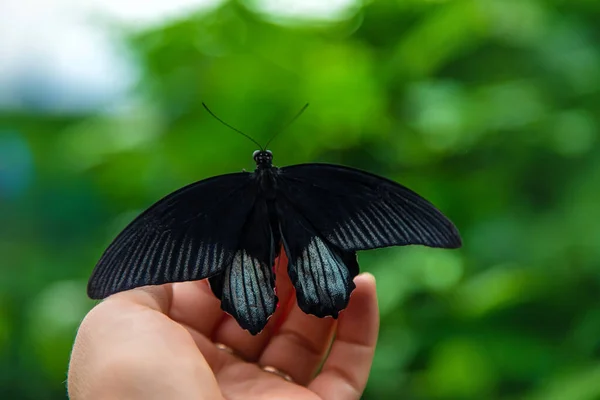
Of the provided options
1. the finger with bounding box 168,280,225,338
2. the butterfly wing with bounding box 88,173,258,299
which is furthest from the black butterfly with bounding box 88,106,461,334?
the finger with bounding box 168,280,225,338

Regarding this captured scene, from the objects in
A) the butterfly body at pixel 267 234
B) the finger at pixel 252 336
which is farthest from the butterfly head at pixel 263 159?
the finger at pixel 252 336

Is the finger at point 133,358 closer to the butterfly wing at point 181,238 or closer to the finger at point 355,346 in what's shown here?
the butterfly wing at point 181,238

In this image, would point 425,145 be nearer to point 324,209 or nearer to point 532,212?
point 532,212

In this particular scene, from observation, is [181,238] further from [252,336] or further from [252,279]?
[252,336]

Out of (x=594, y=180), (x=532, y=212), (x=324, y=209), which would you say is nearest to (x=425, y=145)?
(x=532, y=212)

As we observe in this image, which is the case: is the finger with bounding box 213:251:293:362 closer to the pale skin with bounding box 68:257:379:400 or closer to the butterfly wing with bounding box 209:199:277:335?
the pale skin with bounding box 68:257:379:400
